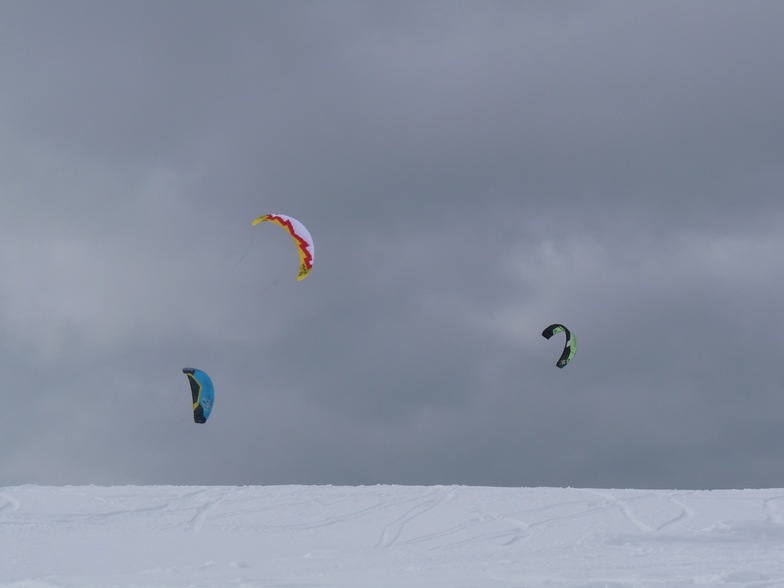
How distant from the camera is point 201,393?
53.9 feet

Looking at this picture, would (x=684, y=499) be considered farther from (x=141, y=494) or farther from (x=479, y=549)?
(x=141, y=494)

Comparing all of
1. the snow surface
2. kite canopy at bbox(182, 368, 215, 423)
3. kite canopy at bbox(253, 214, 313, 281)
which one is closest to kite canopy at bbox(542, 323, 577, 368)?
the snow surface

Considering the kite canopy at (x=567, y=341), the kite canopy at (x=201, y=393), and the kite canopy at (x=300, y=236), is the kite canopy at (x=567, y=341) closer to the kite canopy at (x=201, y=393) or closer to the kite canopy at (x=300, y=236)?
the kite canopy at (x=300, y=236)

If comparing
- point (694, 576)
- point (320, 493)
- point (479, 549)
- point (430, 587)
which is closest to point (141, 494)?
point (320, 493)

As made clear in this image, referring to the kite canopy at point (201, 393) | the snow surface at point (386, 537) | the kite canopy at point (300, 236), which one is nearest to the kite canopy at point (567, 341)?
the snow surface at point (386, 537)

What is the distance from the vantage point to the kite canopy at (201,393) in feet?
53.8

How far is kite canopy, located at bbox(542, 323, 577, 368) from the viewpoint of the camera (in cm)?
1977

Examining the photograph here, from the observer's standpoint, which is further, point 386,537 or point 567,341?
point 567,341

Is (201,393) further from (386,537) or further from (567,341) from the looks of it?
(567,341)

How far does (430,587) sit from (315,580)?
62.2 inches

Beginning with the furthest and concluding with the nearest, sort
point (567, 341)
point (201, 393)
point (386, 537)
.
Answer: point (567, 341) < point (201, 393) < point (386, 537)

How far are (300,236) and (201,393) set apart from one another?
3711 millimetres

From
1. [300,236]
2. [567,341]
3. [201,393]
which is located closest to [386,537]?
[201,393]

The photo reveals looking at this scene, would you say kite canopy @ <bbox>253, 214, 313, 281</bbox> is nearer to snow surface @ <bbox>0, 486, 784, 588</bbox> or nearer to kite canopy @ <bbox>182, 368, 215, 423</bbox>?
kite canopy @ <bbox>182, 368, 215, 423</bbox>
